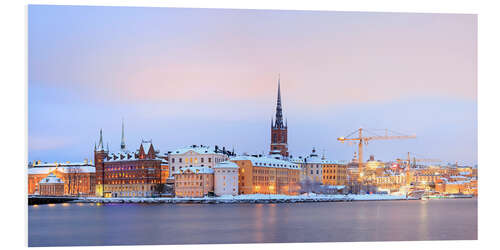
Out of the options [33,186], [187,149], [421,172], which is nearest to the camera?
[187,149]

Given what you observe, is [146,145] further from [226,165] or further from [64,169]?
[64,169]

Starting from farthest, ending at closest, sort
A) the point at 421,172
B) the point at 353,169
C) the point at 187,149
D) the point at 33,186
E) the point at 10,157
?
the point at 353,169
the point at 421,172
the point at 33,186
the point at 187,149
the point at 10,157

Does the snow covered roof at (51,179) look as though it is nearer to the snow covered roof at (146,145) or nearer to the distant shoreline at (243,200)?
the distant shoreline at (243,200)

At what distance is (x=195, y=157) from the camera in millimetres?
42562

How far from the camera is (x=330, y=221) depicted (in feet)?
67.9

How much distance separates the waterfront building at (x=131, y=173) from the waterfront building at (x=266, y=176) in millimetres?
6675

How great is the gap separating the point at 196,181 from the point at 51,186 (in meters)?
18.6

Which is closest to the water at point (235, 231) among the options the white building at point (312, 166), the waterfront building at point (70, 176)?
the white building at point (312, 166)

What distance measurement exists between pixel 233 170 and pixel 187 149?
4.53 metres

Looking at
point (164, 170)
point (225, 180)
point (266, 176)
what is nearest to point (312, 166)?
point (266, 176)

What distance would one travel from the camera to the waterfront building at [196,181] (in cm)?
3950

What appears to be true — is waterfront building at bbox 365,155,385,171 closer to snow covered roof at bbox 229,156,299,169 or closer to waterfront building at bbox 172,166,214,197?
snow covered roof at bbox 229,156,299,169
